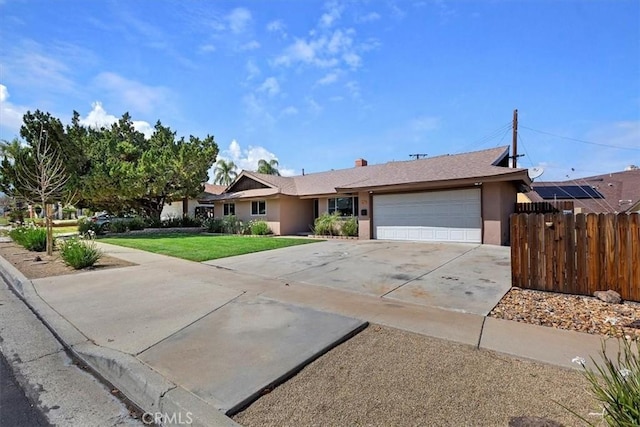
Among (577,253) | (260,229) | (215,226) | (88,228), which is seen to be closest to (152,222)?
(88,228)

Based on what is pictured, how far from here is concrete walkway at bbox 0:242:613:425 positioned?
3236mm

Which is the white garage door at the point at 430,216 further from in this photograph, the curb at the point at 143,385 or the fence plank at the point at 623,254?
the curb at the point at 143,385

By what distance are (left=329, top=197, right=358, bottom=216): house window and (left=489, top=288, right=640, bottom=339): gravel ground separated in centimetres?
1415

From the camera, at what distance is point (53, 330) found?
4980 millimetres

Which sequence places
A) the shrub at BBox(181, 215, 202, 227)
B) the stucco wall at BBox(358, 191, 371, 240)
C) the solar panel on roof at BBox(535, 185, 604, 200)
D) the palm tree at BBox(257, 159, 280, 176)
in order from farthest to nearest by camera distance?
the palm tree at BBox(257, 159, 280, 176) < the shrub at BBox(181, 215, 202, 227) < the solar panel on roof at BBox(535, 185, 604, 200) < the stucco wall at BBox(358, 191, 371, 240)

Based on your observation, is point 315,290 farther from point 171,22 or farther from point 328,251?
point 171,22

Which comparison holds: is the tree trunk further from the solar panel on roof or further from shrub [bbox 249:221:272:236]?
the solar panel on roof

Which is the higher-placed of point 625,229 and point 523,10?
point 523,10

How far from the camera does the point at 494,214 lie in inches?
566

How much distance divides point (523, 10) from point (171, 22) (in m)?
10.2

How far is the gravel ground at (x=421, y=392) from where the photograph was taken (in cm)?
268

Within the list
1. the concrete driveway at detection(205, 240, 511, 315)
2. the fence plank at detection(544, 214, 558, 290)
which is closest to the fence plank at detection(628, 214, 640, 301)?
the fence plank at detection(544, 214, 558, 290)

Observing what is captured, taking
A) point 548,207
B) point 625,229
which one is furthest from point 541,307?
point 548,207

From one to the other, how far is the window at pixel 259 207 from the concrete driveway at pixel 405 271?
32.7ft
